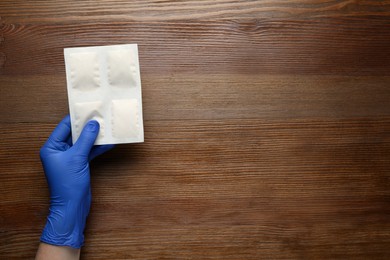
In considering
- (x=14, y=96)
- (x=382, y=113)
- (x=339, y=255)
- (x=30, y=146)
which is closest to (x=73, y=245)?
(x=30, y=146)

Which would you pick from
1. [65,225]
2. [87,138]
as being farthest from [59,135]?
[65,225]

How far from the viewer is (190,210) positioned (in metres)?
0.90

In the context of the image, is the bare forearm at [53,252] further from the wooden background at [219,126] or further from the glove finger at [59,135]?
the glove finger at [59,135]

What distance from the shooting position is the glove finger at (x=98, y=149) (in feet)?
2.80

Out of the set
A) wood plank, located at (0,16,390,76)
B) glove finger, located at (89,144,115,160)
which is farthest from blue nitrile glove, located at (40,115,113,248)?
wood plank, located at (0,16,390,76)

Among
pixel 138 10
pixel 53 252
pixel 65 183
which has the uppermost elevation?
pixel 138 10

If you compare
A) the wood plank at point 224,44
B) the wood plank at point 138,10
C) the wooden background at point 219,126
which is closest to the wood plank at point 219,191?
the wooden background at point 219,126

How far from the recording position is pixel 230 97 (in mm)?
894

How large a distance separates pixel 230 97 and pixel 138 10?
31 cm

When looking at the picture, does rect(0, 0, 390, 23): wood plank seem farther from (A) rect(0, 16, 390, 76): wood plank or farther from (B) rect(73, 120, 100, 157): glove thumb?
(B) rect(73, 120, 100, 157): glove thumb

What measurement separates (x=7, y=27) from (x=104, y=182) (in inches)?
17.5

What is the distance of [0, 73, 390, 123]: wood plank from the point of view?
0.88m

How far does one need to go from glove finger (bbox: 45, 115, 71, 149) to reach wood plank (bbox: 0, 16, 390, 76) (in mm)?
138

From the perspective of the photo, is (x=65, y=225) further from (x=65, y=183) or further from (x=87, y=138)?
(x=87, y=138)
